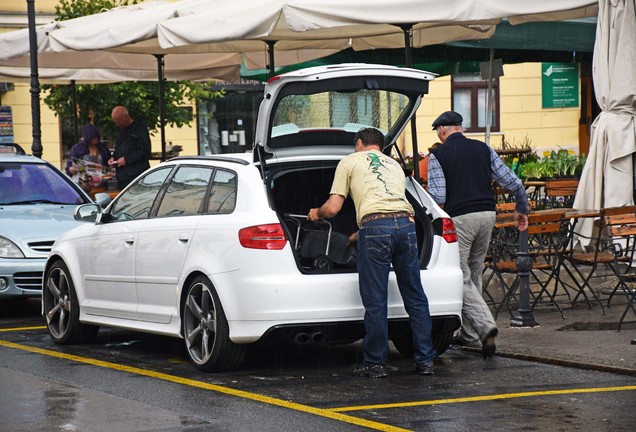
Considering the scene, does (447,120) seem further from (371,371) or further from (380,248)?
(371,371)

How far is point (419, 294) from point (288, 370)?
111 centimetres

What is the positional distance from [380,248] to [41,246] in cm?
480

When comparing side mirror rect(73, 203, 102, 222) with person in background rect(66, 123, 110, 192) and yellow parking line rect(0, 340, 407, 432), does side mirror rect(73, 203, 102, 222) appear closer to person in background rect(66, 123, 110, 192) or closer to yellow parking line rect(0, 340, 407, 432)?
yellow parking line rect(0, 340, 407, 432)

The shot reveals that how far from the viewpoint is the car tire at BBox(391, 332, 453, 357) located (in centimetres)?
988

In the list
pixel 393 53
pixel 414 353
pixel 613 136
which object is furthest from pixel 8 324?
pixel 393 53

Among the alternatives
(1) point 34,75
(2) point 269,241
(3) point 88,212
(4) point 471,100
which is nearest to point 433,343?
(2) point 269,241

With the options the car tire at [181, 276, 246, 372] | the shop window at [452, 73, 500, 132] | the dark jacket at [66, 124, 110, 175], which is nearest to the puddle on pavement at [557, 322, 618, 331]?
the car tire at [181, 276, 246, 372]

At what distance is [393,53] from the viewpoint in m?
17.9

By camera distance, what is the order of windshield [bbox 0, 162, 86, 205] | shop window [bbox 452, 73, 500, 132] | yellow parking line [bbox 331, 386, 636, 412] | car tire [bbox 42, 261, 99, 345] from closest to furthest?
1. yellow parking line [bbox 331, 386, 636, 412]
2. car tire [bbox 42, 261, 99, 345]
3. windshield [bbox 0, 162, 86, 205]
4. shop window [bbox 452, 73, 500, 132]

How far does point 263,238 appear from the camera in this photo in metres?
9.02

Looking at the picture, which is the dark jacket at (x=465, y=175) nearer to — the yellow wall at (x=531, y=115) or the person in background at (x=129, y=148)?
the person in background at (x=129, y=148)

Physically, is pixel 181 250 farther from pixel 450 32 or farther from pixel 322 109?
pixel 450 32

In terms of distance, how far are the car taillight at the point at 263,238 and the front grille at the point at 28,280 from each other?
4.09m

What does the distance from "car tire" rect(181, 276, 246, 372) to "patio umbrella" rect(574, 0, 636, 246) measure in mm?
5343
